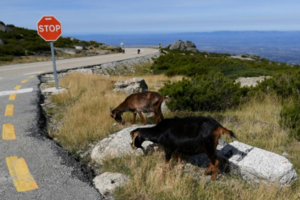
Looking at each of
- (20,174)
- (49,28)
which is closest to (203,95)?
(20,174)

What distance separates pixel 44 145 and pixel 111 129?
145cm

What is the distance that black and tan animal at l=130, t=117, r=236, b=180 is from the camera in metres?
3.65

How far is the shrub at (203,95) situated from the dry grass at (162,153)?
0.48 metres

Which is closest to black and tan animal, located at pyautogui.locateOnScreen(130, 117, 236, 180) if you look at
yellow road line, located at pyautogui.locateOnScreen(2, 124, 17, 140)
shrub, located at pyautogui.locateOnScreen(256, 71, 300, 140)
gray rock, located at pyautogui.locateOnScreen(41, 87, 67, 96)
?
yellow road line, located at pyautogui.locateOnScreen(2, 124, 17, 140)

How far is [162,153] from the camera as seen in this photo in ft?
14.6

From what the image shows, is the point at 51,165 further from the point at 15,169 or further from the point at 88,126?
the point at 88,126

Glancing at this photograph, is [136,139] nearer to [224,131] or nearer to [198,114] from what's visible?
[224,131]

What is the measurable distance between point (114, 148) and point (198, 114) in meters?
3.63

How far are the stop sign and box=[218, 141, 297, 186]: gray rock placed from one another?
8067 mm

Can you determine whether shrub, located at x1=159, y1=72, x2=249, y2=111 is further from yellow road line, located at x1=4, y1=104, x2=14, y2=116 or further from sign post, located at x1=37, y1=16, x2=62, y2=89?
sign post, located at x1=37, y1=16, x2=62, y2=89

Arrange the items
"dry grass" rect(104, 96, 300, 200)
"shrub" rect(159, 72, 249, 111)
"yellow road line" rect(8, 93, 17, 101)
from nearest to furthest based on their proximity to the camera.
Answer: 1. "dry grass" rect(104, 96, 300, 200)
2. "shrub" rect(159, 72, 249, 111)
3. "yellow road line" rect(8, 93, 17, 101)

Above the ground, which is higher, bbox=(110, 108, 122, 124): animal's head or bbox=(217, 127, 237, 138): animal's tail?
bbox=(217, 127, 237, 138): animal's tail

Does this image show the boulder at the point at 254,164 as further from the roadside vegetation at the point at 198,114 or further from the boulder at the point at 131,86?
the boulder at the point at 131,86

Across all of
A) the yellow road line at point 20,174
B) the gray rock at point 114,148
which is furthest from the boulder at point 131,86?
the yellow road line at point 20,174
